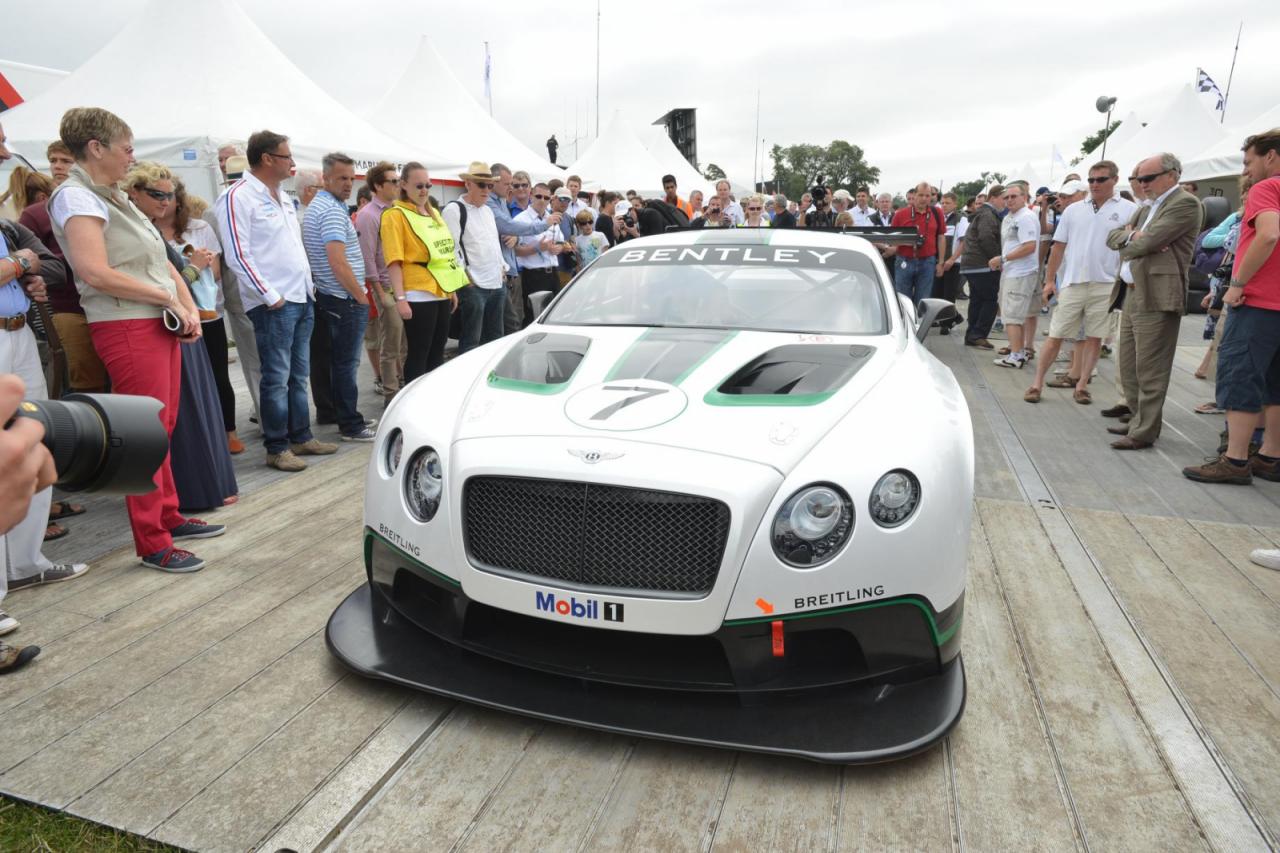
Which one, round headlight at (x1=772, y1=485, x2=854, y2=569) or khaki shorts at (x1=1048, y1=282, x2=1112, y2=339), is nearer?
round headlight at (x1=772, y1=485, x2=854, y2=569)

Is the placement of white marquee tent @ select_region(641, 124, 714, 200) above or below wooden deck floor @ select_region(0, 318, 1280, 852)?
above

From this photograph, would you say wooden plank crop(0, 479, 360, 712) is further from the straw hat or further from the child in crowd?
the child in crowd

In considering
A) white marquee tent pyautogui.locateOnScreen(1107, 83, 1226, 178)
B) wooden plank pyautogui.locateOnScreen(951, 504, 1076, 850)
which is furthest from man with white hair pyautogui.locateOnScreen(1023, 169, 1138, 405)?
white marquee tent pyautogui.locateOnScreen(1107, 83, 1226, 178)

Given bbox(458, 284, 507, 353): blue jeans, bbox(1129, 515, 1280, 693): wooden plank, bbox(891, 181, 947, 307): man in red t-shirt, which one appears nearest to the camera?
bbox(1129, 515, 1280, 693): wooden plank

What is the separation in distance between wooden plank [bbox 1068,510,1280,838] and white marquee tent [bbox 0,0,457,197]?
10079 mm

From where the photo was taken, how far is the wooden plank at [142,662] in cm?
227

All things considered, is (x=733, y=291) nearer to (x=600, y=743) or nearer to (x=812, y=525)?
(x=812, y=525)

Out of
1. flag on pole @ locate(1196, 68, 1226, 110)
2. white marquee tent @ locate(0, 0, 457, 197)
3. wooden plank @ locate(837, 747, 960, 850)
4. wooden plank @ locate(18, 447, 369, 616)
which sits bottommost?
wooden plank @ locate(18, 447, 369, 616)

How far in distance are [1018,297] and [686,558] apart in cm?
760

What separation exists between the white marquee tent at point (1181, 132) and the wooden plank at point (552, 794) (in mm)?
25642

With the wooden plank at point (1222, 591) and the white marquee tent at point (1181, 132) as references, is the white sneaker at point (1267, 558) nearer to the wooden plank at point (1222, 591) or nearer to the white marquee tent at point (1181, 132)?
the wooden plank at point (1222, 591)

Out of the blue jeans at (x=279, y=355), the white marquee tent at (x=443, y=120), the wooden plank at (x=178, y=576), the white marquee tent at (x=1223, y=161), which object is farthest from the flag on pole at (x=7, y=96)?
the white marquee tent at (x=1223, y=161)

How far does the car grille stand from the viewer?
6.79 feet

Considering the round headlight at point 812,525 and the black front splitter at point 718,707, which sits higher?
the round headlight at point 812,525
